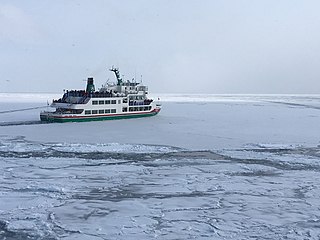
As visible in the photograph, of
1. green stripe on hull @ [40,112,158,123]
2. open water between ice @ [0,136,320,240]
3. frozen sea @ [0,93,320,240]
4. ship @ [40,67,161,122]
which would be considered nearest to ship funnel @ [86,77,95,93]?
ship @ [40,67,161,122]

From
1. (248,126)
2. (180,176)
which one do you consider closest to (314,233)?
(180,176)

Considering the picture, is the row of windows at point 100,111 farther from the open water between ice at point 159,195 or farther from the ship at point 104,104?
the open water between ice at point 159,195

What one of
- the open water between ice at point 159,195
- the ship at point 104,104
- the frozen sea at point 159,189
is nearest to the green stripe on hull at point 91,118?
the ship at point 104,104

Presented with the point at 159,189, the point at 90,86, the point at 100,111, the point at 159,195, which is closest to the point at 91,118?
the point at 100,111

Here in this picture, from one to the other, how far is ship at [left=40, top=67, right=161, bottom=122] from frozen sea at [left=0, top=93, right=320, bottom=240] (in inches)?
478

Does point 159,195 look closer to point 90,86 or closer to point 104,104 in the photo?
point 104,104

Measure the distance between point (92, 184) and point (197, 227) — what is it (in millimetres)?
4437

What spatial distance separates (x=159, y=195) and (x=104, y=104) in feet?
84.7

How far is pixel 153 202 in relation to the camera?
990 cm

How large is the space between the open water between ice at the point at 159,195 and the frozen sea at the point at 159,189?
0.02 m

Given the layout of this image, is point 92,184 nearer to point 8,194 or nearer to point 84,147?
point 8,194

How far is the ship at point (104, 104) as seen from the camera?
110 feet

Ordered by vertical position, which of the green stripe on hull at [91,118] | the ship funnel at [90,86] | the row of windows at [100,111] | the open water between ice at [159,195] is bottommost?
the open water between ice at [159,195]

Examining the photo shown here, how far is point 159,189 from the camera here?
440 inches
